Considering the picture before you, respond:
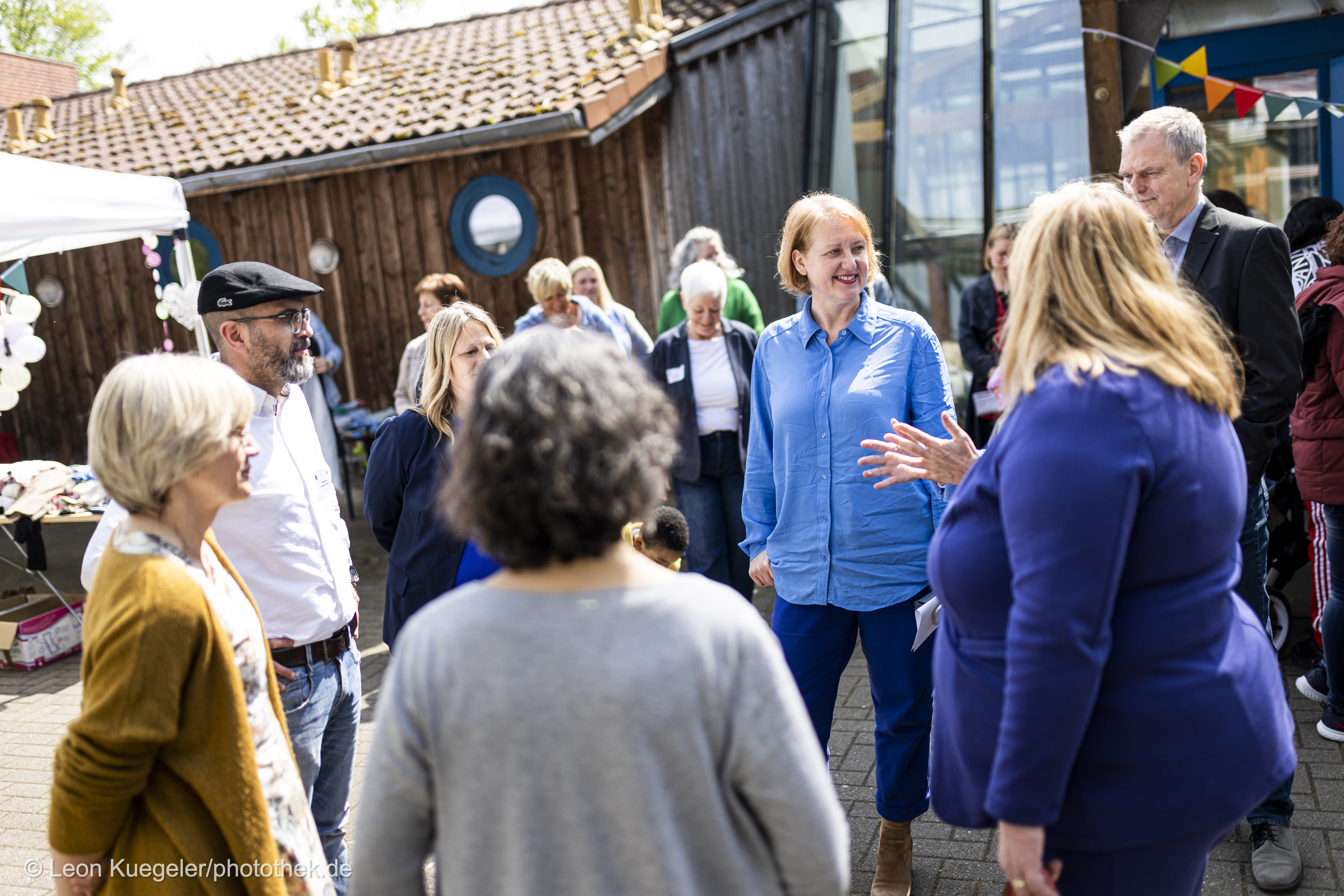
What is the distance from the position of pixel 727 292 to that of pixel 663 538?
2.63 metres

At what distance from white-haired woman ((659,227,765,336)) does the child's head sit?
2368 mm

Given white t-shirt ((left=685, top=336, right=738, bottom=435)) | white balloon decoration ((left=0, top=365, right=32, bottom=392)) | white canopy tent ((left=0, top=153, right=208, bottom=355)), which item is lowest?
white t-shirt ((left=685, top=336, right=738, bottom=435))

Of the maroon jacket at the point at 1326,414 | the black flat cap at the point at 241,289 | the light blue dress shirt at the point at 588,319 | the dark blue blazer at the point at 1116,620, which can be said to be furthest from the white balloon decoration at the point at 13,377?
the maroon jacket at the point at 1326,414

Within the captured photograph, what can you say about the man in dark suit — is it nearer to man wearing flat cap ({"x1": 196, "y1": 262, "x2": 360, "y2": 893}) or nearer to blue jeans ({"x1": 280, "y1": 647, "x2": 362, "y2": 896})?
man wearing flat cap ({"x1": 196, "y1": 262, "x2": 360, "y2": 893})

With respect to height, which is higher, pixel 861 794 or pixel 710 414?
pixel 710 414

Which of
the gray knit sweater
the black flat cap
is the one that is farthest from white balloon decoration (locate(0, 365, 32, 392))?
the gray knit sweater

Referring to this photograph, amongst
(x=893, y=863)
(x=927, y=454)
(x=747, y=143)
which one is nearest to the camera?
(x=927, y=454)

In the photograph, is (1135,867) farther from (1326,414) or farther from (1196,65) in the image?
(1196,65)

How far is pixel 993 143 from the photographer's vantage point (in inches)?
284

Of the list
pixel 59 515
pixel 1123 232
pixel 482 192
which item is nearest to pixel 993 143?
pixel 482 192

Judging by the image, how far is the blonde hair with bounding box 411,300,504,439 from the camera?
3.00m

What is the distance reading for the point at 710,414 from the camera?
5.08m

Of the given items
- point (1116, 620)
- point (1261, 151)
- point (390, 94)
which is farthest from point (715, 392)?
point (390, 94)

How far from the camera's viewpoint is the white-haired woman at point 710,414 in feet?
16.6
